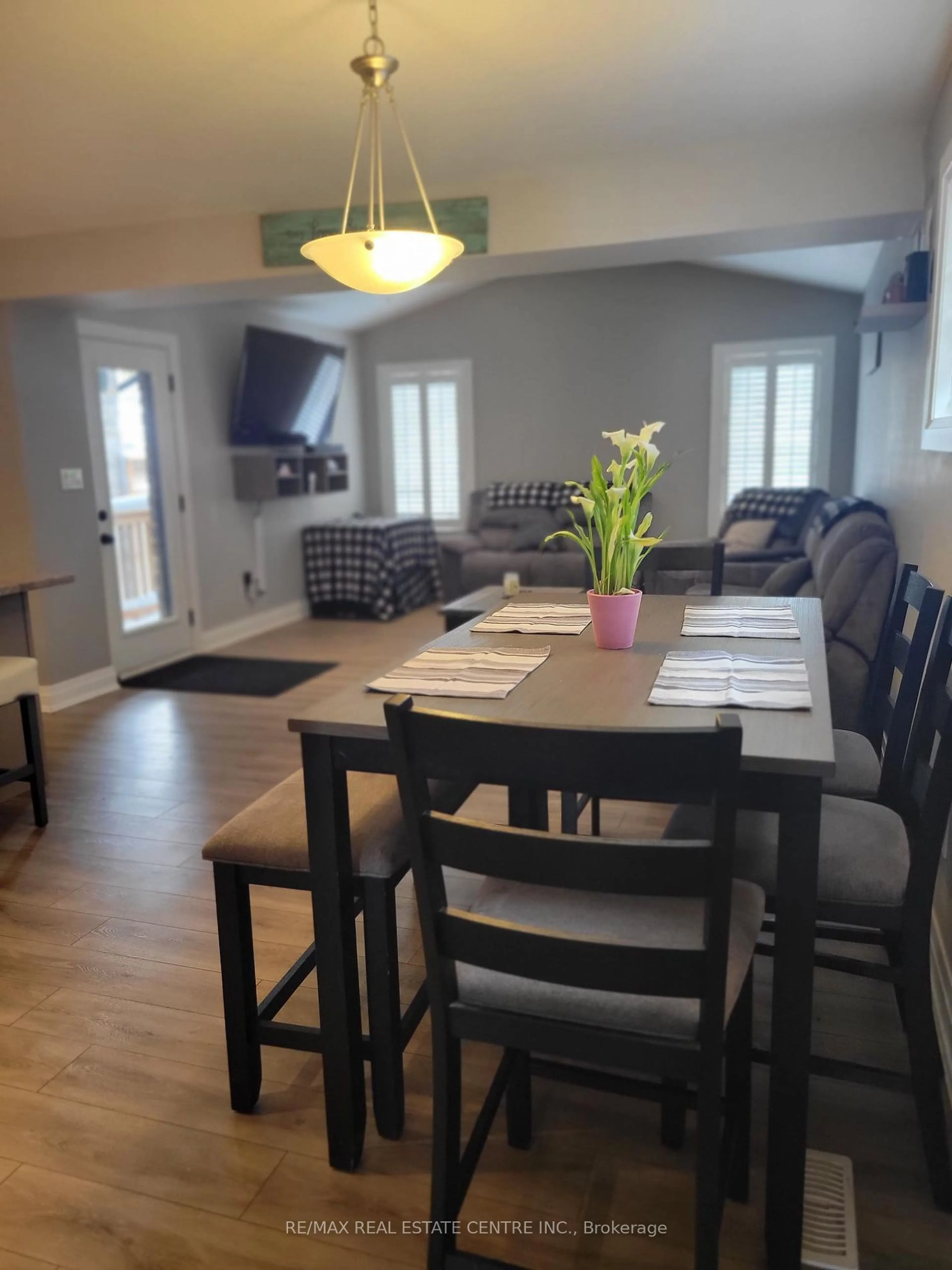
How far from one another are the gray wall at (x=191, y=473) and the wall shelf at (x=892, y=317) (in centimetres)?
382

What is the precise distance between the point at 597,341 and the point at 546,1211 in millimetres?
6822

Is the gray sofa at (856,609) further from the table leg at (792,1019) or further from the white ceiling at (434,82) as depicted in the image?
the table leg at (792,1019)

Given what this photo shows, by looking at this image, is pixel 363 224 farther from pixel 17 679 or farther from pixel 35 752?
pixel 35 752

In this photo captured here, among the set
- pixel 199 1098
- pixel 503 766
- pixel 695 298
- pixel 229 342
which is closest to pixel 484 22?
pixel 503 766

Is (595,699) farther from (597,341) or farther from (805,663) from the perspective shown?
(597,341)

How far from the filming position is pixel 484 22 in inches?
98.0

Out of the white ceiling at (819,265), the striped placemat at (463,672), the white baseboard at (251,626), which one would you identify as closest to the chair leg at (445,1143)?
the striped placemat at (463,672)

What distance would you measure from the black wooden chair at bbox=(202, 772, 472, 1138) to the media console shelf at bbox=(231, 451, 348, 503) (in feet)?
15.9

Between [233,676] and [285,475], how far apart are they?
199 cm

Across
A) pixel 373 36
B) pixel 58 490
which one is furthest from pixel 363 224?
pixel 58 490

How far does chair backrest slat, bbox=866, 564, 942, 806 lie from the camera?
190cm

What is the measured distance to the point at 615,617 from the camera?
1895mm

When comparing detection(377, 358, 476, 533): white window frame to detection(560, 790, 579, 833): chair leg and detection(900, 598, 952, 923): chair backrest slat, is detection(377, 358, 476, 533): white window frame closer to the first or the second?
detection(560, 790, 579, 833): chair leg

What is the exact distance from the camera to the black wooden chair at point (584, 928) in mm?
1052
